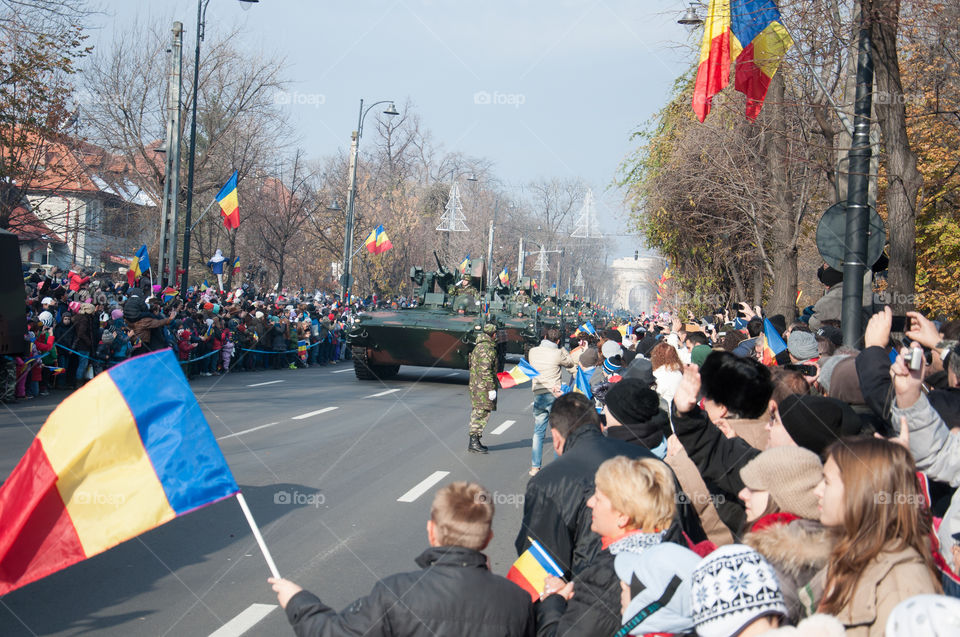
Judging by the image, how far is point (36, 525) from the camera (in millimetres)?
3518

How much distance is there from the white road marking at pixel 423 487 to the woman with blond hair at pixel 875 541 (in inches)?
250

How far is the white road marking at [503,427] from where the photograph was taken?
46.6 ft

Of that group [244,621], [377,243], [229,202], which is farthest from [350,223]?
[244,621]

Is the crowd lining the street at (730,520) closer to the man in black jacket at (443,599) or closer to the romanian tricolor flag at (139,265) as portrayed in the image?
the man in black jacket at (443,599)

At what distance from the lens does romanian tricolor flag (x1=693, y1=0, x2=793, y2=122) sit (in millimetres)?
9812

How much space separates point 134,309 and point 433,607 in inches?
518

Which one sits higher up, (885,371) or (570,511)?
(885,371)

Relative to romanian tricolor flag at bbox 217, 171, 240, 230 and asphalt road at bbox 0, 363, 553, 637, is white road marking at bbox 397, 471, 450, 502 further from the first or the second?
romanian tricolor flag at bbox 217, 171, 240, 230

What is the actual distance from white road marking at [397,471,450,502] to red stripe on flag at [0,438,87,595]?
5388 millimetres

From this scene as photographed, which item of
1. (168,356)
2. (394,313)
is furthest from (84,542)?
(394,313)

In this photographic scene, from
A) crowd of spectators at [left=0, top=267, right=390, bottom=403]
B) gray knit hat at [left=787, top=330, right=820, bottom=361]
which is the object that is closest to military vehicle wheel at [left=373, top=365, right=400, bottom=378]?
crowd of spectators at [left=0, top=267, right=390, bottom=403]

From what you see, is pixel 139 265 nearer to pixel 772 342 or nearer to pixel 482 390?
pixel 482 390

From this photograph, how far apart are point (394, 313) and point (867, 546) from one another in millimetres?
19377

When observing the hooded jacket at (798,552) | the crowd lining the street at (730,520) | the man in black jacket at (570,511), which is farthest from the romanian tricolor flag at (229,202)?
the hooded jacket at (798,552)
